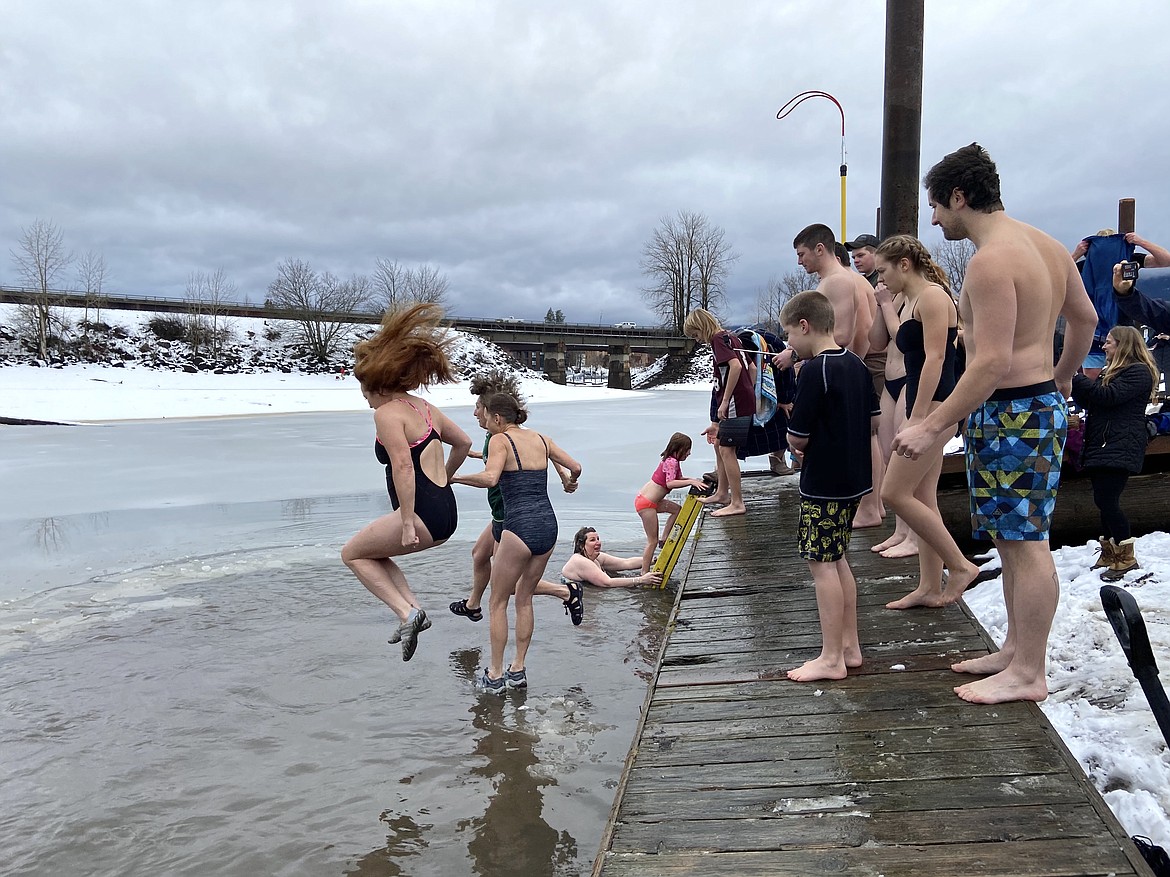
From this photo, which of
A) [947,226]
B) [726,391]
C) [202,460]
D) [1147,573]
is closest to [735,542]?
[726,391]

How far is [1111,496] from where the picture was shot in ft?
17.3

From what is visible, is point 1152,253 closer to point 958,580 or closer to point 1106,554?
point 1106,554

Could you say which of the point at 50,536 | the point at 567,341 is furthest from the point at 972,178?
the point at 567,341

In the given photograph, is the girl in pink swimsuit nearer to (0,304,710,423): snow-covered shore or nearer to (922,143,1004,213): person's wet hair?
(922,143,1004,213): person's wet hair

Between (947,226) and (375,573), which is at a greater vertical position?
(947,226)

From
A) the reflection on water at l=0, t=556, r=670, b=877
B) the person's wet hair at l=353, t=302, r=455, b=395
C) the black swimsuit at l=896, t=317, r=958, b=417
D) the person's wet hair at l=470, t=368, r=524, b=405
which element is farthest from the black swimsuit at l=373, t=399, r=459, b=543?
the black swimsuit at l=896, t=317, r=958, b=417

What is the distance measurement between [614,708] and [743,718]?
170 cm

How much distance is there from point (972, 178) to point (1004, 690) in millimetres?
1822

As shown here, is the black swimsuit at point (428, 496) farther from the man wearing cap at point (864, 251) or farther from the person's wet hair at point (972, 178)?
the man wearing cap at point (864, 251)

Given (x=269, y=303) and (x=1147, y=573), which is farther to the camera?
(x=269, y=303)

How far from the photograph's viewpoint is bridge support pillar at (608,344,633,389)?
61844mm

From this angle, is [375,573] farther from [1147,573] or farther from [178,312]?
[178,312]

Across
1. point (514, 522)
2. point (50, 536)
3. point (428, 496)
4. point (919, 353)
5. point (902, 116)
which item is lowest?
point (50, 536)

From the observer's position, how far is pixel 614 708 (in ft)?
15.8
